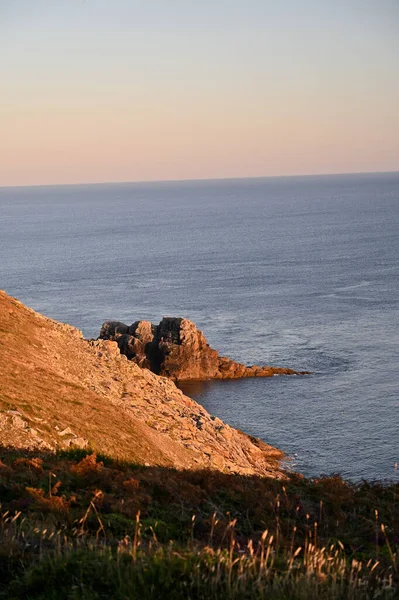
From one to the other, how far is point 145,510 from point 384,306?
85573mm

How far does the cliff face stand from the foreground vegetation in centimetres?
222

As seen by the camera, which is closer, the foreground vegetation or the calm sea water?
the foreground vegetation

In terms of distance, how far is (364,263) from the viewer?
437 feet

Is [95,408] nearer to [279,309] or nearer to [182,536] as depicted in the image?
[182,536]

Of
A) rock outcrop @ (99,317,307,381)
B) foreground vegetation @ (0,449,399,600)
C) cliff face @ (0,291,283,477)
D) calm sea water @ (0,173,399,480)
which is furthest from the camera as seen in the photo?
rock outcrop @ (99,317,307,381)

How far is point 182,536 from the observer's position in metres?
13.1

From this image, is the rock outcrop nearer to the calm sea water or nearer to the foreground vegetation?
the calm sea water

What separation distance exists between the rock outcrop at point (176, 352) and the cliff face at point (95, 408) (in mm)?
23246

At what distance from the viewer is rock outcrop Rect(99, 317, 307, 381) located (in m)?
74.0

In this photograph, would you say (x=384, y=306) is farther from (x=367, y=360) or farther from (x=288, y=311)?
(x=367, y=360)

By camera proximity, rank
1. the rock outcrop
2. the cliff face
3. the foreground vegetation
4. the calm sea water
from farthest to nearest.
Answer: the rock outcrop, the calm sea water, the cliff face, the foreground vegetation

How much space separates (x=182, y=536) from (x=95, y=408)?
1629 centimetres

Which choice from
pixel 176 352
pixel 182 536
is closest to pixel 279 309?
pixel 176 352

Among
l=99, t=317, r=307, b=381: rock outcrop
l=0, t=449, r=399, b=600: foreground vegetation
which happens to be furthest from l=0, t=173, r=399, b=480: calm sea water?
l=0, t=449, r=399, b=600: foreground vegetation
